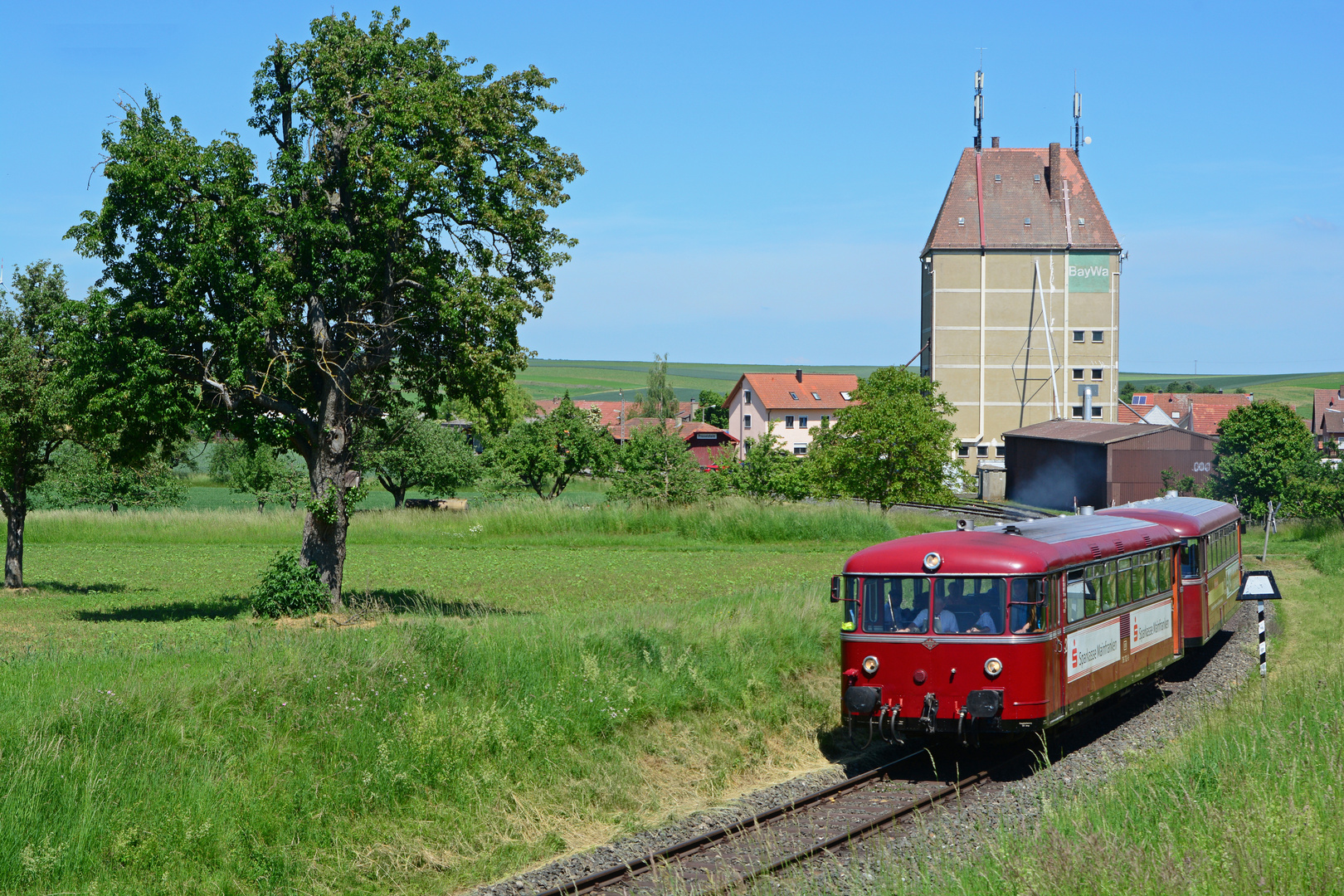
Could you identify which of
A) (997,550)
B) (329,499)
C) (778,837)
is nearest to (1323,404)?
(329,499)

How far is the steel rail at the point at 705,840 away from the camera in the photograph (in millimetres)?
10539

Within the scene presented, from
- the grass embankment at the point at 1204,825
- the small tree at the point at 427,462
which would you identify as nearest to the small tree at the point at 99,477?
the small tree at the point at 427,462

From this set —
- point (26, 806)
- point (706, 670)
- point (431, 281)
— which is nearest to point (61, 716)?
point (26, 806)

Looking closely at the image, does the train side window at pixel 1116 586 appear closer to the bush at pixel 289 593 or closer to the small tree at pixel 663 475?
the bush at pixel 289 593

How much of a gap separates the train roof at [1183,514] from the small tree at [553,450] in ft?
173

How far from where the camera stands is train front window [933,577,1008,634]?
44.9 feet

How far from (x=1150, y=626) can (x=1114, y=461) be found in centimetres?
4630

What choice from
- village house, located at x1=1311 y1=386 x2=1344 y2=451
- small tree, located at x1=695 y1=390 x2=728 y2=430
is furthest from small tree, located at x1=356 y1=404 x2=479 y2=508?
village house, located at x1=1311 y1=386 x2=1344 y2=451

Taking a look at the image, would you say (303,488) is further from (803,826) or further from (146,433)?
(803,826)

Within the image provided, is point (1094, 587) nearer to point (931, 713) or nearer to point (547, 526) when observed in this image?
point (931, 713)

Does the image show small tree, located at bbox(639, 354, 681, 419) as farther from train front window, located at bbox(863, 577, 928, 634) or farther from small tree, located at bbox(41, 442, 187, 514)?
train front window, located at bbox(863, 577, 928, 634)

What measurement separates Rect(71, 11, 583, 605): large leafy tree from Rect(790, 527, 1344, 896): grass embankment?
15.5m

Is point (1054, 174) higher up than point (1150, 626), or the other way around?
point (1054, 174)

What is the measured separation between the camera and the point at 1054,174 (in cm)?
9144
